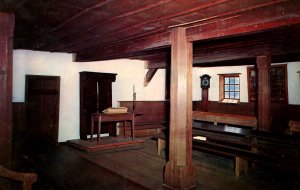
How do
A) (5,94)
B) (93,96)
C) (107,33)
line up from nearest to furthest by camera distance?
(5,94) → (107,33) → (93,96)

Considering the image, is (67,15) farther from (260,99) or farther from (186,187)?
(260,99)

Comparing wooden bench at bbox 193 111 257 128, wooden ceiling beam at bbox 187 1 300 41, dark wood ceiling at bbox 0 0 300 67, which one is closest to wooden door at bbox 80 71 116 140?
dark wood ceiling at bbox 0 0 300 67

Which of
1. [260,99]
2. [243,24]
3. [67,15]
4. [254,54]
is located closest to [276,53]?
[254,54]

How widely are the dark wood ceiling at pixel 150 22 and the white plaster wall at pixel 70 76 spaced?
1.35 meters

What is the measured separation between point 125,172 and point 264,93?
14.6ft

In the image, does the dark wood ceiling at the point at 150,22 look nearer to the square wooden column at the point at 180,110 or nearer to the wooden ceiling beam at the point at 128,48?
the wooden ceiling beam at the point at 128,48

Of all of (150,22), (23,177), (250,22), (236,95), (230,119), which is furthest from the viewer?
(236,95)

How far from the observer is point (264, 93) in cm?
723

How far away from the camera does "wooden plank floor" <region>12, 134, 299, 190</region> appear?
478 centimetres

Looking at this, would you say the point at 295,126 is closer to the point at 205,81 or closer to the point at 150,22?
the point at 205,81

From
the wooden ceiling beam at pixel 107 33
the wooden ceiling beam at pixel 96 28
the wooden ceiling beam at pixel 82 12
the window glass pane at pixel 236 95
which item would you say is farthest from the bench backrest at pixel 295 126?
the wooden ceiling beam at pixel 82 12

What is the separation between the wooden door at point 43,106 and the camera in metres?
7.97

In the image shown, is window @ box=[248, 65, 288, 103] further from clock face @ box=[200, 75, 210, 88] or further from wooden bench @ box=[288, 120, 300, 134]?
wooden bench @ box=[288, 120, 300, 134]

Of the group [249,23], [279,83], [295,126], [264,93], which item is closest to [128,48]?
[249,23]
